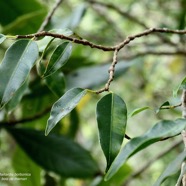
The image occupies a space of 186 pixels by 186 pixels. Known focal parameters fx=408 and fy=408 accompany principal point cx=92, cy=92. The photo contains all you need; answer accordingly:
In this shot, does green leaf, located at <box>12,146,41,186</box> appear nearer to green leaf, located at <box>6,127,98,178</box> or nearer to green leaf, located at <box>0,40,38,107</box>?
green leaf, located at <box>6,127,98,178</box>

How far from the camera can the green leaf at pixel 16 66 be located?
1.86 ft

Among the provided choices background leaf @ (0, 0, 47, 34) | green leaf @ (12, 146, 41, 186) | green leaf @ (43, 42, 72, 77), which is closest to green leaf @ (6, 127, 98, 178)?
green leaf @ (12, 146, 41, 186)

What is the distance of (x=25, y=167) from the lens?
1262 mm

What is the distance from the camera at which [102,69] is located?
1218 mm

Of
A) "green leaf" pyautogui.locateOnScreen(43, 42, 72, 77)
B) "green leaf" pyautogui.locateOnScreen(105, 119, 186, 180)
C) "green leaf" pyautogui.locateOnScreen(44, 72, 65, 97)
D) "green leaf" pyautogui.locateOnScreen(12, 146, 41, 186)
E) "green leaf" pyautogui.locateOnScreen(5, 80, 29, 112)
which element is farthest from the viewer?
"green leaf" pyautogui.locateOnScreen(12, 146, 41, 186)

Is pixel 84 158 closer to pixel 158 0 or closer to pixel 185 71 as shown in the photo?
pixel 158 0

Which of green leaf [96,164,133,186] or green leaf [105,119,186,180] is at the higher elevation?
green leaf [105,119,186,180]

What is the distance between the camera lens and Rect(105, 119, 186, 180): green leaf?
1.58ft

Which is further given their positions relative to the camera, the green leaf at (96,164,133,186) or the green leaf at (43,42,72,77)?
the green leaf at (96,164,133,186)

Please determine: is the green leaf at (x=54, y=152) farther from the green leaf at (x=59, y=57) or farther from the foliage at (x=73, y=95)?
the green leaf at (x=59, y=57)

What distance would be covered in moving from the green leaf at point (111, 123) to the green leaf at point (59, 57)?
99 mm

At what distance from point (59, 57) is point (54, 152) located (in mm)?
557

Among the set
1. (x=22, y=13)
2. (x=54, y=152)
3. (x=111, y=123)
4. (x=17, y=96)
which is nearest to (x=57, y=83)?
(x=17, y=96)

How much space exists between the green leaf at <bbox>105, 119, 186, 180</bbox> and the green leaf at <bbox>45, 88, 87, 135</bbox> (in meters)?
0.10
